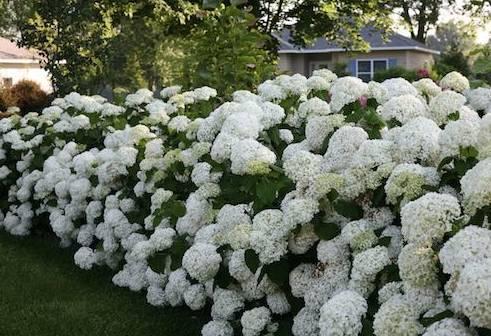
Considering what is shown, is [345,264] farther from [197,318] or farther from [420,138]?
[197,318]

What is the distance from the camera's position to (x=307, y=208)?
336cm

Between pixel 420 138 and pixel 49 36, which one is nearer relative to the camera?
pixel 420 138

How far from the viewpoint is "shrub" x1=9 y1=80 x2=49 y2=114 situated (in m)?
18.5

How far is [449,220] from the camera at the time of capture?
2.60 metres

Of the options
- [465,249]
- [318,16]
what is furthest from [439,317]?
[318,16]

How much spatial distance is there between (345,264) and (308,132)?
94 cm

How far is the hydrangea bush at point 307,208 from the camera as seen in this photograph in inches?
102

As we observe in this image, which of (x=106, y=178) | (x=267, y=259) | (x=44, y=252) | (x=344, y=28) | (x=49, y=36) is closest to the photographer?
(x=267, y=259)

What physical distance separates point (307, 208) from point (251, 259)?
1.37 ft

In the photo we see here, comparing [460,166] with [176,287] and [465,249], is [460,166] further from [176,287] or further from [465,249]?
[176,287]

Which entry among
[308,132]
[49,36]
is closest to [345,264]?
[308,132]

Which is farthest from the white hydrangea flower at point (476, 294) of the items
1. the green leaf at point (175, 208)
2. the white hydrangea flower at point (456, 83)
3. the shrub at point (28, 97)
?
the shrub at point (28, 97)

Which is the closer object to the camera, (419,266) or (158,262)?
(419,266)

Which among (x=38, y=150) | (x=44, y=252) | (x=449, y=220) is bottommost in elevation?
(x=44, y=252)
